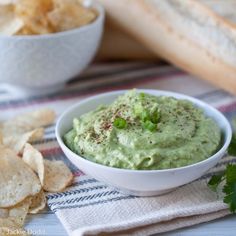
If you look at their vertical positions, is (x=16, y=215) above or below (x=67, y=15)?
below

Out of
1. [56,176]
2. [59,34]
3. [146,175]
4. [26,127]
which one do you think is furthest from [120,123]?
[59,34]

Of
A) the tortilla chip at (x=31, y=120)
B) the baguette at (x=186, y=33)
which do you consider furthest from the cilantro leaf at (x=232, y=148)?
the tortilla chip at (x=31, y=120)

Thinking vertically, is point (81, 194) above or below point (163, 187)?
below

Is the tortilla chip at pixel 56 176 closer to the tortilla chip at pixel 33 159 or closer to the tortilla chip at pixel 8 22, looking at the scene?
the tortilla chip at pixel 33 159

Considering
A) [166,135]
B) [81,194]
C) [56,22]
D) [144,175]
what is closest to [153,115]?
[166,135]

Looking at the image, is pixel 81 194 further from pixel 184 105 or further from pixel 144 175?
pixel 184 105

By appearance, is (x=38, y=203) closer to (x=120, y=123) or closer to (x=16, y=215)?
(x=16, y=215)
